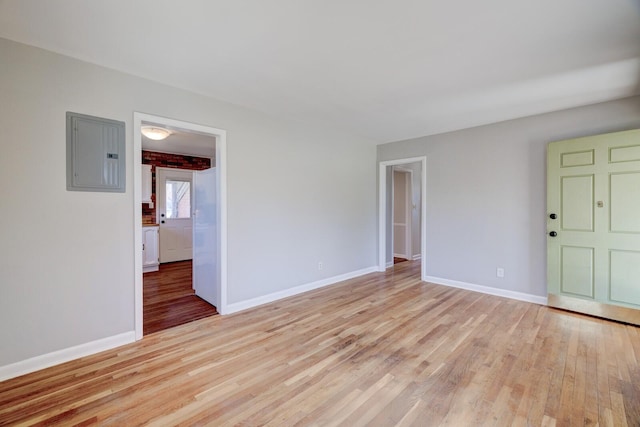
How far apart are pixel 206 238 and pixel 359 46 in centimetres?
293

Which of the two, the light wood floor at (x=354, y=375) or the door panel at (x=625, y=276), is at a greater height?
the door panel at (x=625, y=276)

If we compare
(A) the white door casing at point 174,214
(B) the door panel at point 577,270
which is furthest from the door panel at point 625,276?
(A) the white door casing at point 174,214

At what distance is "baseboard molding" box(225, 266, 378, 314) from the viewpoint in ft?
11.3

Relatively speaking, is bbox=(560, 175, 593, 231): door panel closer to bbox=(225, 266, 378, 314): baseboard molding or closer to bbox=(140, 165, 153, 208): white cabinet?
bbox=(225, 266, 378, 314): baseboard molding

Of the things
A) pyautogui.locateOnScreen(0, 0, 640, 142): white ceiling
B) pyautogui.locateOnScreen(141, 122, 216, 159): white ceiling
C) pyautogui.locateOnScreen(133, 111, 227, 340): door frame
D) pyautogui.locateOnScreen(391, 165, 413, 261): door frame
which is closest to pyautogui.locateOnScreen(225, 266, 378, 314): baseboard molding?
pyautogui.locateOnScreen(133, 111, 227, 340): door frame

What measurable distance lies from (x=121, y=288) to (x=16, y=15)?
7.13ft

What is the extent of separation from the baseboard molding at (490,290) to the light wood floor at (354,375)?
48cm

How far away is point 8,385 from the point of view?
6.64 ft

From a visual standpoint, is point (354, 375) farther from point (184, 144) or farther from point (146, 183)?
point (146, 183)

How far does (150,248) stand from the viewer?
18.7 feet

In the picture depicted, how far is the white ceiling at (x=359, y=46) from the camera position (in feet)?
5.86

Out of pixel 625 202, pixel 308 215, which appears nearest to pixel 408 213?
pixel 308 215

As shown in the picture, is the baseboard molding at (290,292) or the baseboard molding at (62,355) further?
the baseboard molding at (290,292)

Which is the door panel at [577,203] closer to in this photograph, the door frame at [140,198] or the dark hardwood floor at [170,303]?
the door frame at [140,198]
